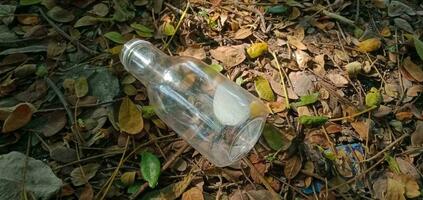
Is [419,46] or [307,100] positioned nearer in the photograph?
[307,100]

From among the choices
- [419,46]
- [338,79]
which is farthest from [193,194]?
[419,46]

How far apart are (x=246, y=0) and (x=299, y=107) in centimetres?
51

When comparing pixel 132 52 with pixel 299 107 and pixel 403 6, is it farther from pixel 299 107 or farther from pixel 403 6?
pixel 403 6

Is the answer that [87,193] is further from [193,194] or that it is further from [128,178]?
[193,194]

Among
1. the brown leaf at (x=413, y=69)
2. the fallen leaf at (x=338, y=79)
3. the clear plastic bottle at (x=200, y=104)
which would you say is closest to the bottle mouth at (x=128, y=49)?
the clear plastic bottle at (x=200, y=104)

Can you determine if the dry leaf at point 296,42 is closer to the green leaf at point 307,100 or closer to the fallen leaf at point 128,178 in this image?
the green leaf at point 307,100

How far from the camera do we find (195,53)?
1.50 m

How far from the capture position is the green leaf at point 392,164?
4.28ft

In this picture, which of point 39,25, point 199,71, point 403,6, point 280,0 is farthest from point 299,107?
point 39,25

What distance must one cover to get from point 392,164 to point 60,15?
117 centimetres

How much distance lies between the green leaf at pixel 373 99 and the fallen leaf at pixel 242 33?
17.5 inches

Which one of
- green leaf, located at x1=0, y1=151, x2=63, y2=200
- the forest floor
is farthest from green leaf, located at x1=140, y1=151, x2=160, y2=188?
green leaf, located at x1=0, y1=151, x2=63, y2=200

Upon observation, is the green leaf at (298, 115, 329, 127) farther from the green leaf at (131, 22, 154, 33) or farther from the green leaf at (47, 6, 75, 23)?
the green leaf at (47, 6, 75, 23)

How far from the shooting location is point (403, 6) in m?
1.73
